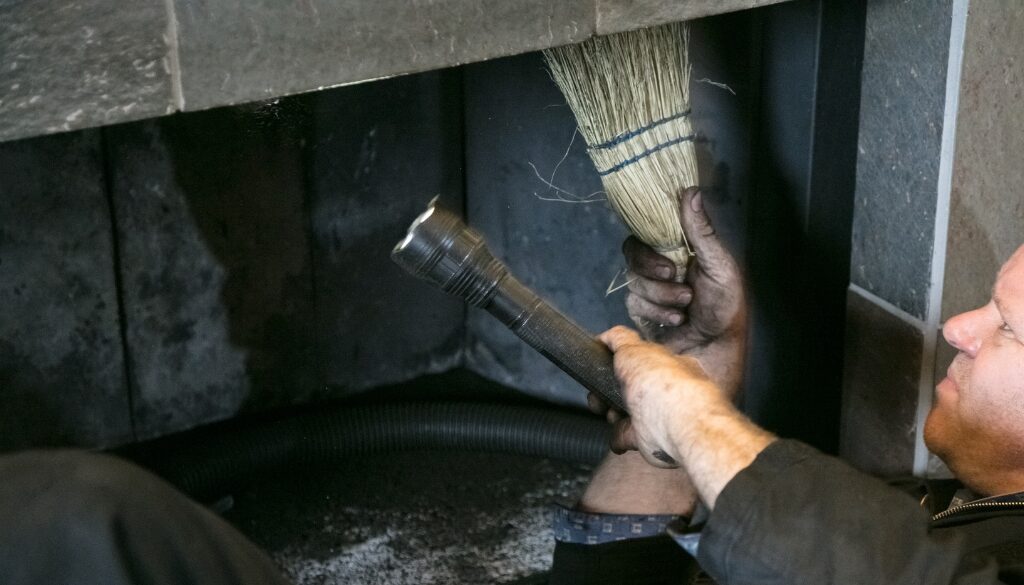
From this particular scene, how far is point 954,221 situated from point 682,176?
447mm

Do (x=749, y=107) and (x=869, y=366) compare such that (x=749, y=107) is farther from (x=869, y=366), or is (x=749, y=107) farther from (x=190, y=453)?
(x=190, y=453)

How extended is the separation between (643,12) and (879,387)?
3.06ft

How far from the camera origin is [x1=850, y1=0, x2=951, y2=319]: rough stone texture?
1.97m

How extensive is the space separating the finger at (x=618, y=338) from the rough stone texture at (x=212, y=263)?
1.20 meters

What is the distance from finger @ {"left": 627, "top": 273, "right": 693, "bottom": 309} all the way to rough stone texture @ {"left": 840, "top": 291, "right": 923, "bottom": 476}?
41 centimetres

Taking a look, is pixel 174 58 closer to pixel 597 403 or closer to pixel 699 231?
pixel 597 403

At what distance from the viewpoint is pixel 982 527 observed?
1.47 meters

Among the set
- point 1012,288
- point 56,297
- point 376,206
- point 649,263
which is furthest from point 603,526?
point 56,297

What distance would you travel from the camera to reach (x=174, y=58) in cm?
126

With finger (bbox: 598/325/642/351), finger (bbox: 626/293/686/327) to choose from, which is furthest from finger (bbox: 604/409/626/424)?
finger (bbox: 626/293/686/327)

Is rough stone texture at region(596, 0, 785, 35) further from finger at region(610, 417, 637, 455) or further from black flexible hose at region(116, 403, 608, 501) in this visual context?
black flexible hose at region(116, 403, 608, 501)

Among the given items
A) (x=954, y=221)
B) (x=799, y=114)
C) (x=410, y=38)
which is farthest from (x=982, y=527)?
(x=799, y=114)

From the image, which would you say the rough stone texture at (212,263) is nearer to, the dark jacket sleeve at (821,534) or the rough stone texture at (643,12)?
the rough stone texture at (643,12)

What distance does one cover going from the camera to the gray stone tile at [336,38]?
129cm
